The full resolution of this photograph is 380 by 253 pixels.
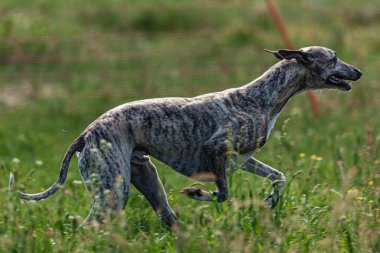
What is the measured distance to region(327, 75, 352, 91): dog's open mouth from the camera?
7719 mm

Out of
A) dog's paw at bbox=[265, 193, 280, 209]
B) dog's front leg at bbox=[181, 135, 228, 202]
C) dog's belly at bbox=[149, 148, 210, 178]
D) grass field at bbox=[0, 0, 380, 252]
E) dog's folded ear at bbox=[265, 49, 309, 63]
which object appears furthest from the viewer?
dog's folded ear at bbox=[265, 49, 309, 63]

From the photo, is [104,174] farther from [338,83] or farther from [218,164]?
[338,83]

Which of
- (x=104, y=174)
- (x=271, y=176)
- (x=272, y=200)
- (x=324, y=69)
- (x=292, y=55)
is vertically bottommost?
(x=272, y=200)

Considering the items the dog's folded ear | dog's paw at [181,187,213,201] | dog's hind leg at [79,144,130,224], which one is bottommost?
dog's paw at [181,187,213,201]

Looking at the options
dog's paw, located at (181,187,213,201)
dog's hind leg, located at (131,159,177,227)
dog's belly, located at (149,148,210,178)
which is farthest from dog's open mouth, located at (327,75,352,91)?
dog's hind leg, located at (131,159,177,227)

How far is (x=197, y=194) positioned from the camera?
7203mm

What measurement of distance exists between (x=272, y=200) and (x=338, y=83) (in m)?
1.14

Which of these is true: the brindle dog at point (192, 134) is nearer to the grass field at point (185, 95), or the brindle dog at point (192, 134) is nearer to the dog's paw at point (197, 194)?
the dog's paw at point (197, 194)

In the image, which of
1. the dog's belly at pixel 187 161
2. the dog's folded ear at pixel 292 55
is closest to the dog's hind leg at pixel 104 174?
the dog's belly at pixel 187 161

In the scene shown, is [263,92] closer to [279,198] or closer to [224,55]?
[279,198]

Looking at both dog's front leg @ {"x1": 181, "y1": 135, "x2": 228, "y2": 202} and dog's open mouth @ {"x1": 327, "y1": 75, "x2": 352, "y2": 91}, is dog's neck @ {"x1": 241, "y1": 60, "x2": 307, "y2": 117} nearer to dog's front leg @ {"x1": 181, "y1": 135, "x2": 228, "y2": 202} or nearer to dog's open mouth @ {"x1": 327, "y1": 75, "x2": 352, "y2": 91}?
dog's open mouth @ {"x1": 327, "y1": 75, "x2": 352, "y2": 91}

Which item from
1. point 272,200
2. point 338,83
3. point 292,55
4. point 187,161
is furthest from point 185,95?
point 272,200

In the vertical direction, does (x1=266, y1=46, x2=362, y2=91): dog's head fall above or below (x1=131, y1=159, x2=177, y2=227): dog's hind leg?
above

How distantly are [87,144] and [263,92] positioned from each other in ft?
4.68
